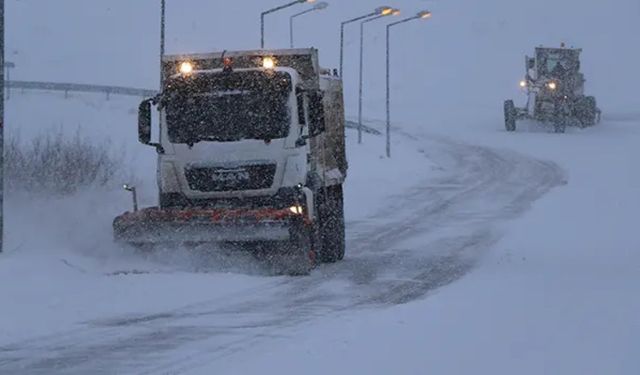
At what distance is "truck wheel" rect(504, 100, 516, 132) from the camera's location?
182 ft

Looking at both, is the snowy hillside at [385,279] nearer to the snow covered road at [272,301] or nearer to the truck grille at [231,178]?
the snow covered road at [272,301]

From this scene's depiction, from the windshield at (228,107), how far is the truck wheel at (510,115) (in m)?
40.3

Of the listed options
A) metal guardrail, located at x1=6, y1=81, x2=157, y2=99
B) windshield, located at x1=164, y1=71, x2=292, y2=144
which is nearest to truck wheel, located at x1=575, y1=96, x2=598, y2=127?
metal guardrail, located at x1=6, y1=81, x2=157, y2=99

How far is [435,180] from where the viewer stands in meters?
36.8

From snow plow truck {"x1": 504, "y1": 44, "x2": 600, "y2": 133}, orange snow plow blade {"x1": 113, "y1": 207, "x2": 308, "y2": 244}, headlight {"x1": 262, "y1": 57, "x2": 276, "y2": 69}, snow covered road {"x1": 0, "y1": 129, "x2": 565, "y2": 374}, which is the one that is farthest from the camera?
snow plow truck {"x1": 504, "y1": 44, "x2": 600, "y2": 133}

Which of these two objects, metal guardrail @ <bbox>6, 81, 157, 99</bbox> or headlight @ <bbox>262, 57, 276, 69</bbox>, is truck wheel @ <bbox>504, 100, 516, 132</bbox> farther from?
headlight @ <bbox>262, 57, 276, 69</bbox>

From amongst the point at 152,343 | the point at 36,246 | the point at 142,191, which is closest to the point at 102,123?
the point at 142,191

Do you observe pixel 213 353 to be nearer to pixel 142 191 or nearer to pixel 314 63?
pixel 314 63

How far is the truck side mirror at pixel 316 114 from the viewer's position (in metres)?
16.1

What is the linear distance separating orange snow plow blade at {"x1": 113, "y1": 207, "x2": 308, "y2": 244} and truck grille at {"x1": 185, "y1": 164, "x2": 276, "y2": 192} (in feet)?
1.51

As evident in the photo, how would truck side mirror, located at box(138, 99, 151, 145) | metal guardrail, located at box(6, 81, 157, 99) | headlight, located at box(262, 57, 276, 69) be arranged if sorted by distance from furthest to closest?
metal guardrail, located at box(6, 81, 157, 99)
headlight, located at box(262, 57, 276, 69)
truck side mirror, located at box(138, 99, 151, 145)

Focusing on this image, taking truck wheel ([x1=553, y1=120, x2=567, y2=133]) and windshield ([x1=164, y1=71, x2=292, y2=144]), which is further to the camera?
truck wheel ([x1=553, y1=120, x2=567, y2=133])

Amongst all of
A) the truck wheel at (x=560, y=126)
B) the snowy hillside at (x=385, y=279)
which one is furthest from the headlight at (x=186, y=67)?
the truck wheel at (x=560, y=126)

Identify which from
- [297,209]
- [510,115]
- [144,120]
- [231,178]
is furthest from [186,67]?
[510,115]
